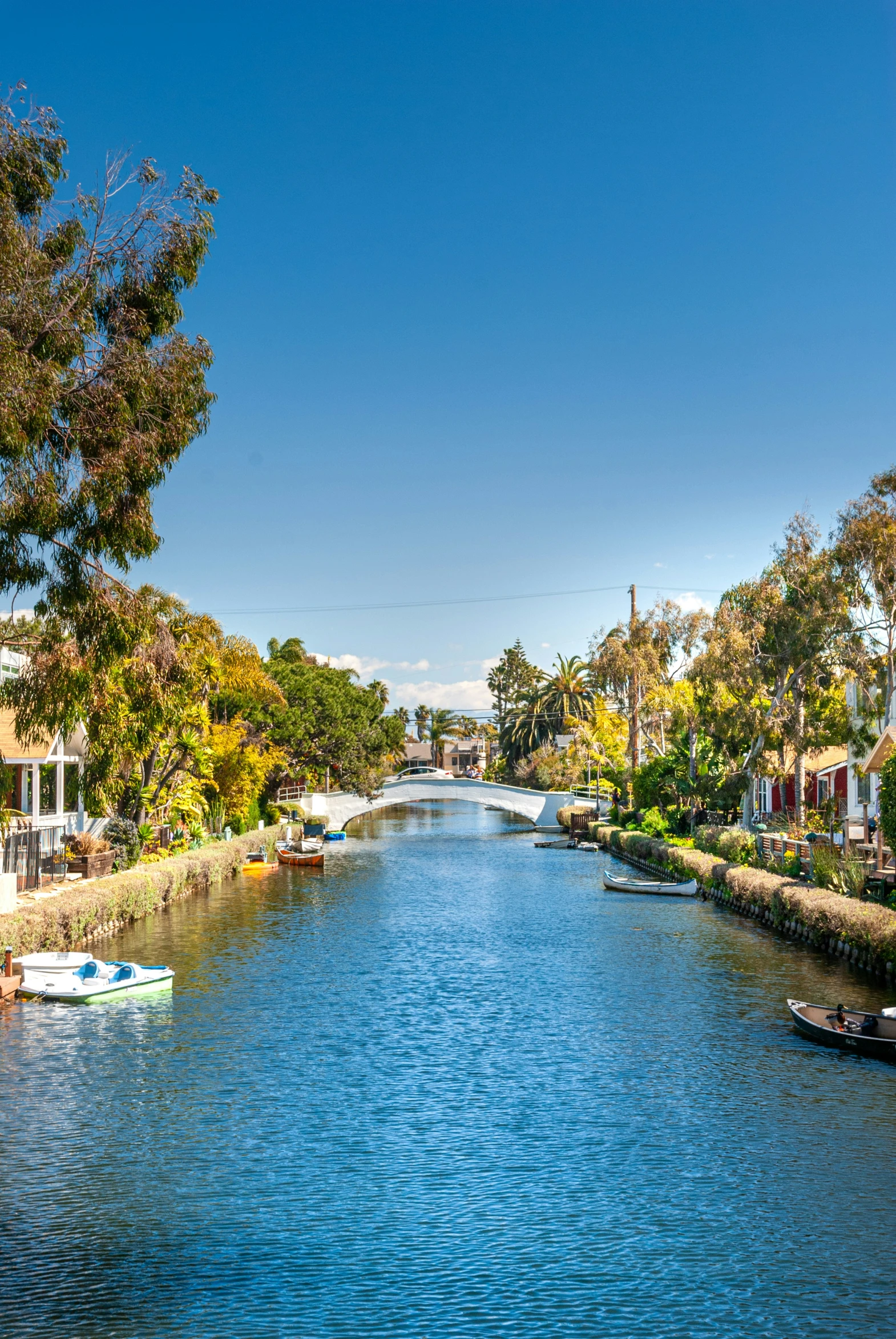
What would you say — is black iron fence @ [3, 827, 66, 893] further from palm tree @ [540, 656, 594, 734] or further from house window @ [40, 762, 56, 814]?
palm tree @ [540, 656, 594, 734]

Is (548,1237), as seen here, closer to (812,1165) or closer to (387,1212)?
(387,1212)

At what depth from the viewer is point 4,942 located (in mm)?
25797

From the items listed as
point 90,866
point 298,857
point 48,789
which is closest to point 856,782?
point 298,857

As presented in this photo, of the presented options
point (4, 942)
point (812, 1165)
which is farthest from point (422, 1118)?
point (4, 942)

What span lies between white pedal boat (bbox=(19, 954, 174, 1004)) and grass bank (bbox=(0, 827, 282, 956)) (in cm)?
114

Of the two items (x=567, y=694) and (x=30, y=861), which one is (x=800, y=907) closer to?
(x=30, y=861)

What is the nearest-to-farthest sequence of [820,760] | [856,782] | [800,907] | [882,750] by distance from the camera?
[800,907] < [882,750] < [856,782] < [820,760]

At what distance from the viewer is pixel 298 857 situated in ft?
205

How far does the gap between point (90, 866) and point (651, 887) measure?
2373 centimetres

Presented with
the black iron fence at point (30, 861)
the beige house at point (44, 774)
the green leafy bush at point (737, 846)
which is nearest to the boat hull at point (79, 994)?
the black iron fence at point (30, 861)

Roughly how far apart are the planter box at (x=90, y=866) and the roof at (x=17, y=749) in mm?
3823

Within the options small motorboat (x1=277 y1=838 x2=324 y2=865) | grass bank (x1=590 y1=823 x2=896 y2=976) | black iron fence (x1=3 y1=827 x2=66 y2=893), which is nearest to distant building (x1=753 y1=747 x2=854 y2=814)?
grass bank (x1=590 y1=823 x2=896 y2=976)

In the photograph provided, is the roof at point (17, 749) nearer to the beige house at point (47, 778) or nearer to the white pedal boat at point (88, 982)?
the beige house at point (47, 778)

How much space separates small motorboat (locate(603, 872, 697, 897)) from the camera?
47.4 metres
